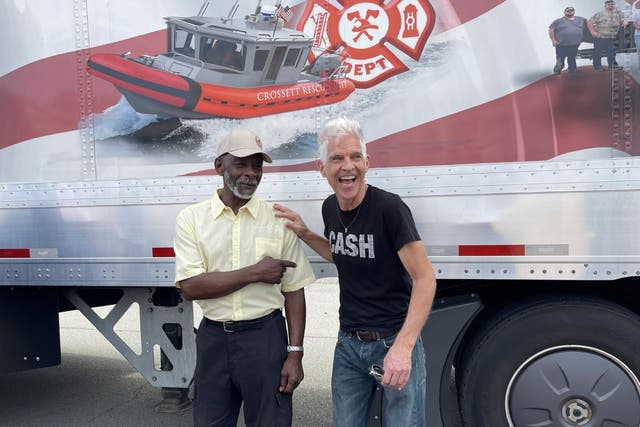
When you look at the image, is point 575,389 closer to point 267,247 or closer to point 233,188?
point 267,247

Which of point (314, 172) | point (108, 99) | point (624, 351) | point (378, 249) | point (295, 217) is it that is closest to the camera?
point (378, 249)

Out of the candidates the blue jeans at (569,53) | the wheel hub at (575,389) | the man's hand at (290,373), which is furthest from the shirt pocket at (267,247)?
the blue jeans at (569,53)

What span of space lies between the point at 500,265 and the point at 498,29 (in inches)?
41.1

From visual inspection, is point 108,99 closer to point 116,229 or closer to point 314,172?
point 116,229

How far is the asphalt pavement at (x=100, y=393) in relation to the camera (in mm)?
4176

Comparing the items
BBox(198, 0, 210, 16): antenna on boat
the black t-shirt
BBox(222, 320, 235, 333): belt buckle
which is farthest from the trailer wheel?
BBox(198, 0, 210, 16): antenna on boat

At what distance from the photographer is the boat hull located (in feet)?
9.22

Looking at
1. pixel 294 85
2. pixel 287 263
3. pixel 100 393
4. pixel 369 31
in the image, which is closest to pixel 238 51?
pixel 294 85

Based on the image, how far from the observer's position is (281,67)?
2.81 m

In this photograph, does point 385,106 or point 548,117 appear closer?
point 548,117

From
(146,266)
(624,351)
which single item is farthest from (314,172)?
(624,351)

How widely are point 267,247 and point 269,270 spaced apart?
0.11 meters

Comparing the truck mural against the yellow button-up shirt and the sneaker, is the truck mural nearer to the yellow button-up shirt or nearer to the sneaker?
the sneaker

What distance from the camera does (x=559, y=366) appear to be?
2.71 m
